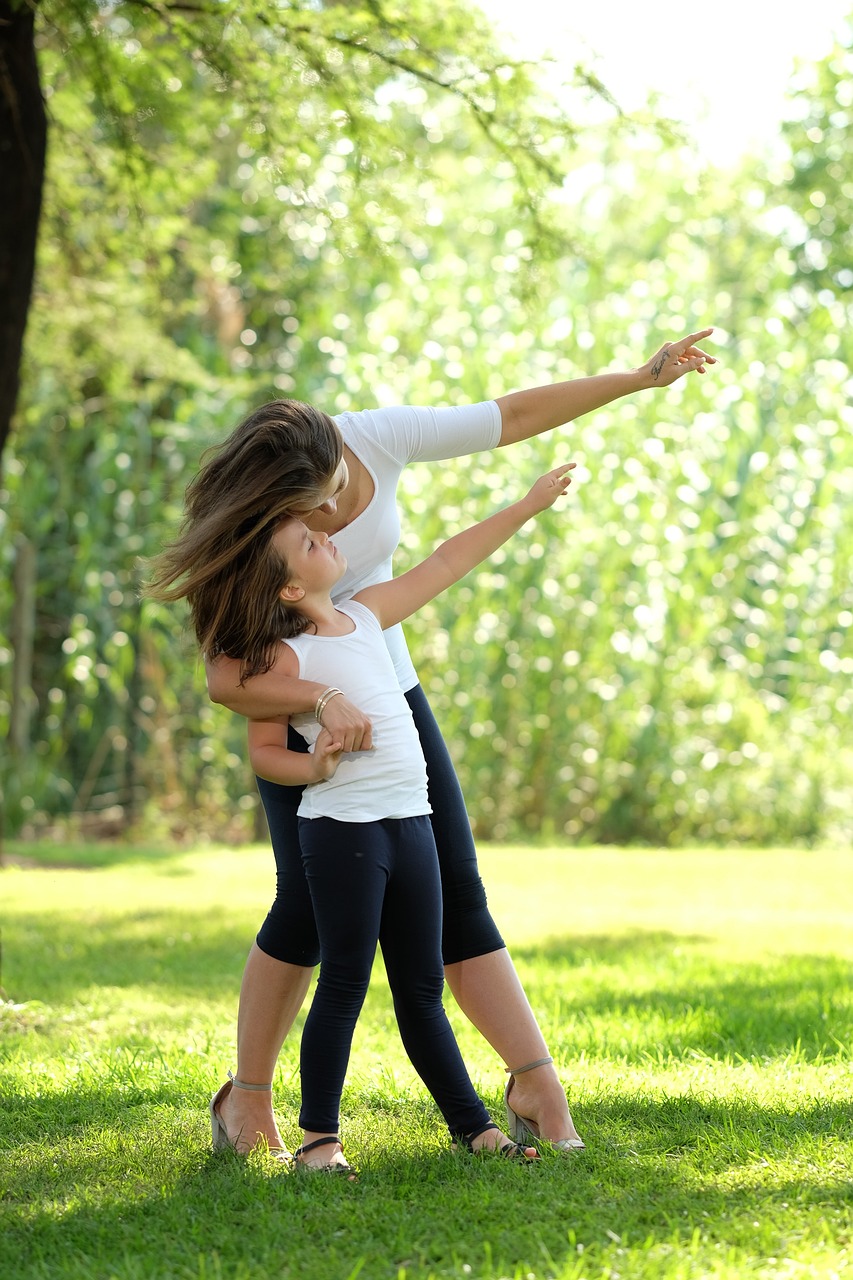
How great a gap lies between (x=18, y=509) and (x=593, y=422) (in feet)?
13.2

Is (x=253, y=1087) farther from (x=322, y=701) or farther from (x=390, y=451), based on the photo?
(x=390, y=451)

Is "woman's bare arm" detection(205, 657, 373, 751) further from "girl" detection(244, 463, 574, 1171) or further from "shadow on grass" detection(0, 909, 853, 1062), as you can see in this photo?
"shadow on grass" detection(0, 909, 853, 1062)

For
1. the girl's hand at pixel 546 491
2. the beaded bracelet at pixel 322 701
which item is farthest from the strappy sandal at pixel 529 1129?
the girl's hand at pixel 546 491

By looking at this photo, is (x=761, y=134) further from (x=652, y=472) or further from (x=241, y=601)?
(x=241, y=601)

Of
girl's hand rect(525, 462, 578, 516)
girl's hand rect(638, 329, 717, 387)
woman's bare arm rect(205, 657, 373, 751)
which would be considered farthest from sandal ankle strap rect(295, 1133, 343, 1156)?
girl's hand rect(638, 329, 717, 387)

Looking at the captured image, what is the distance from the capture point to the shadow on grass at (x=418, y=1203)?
224cm

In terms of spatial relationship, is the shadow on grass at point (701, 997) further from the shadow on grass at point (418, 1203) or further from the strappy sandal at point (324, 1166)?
the strappy sandal at point (324, 1166)

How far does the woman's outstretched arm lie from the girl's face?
50 centimetres

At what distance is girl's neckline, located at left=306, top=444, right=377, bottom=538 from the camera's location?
2865mm

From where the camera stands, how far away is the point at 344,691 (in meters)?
2.70

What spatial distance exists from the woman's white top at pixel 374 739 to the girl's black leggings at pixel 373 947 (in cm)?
3

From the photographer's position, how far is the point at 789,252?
38.5 feet

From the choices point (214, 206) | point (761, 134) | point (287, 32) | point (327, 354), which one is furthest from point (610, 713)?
point (761, 134)

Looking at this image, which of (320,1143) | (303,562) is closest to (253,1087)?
(320,1143)
